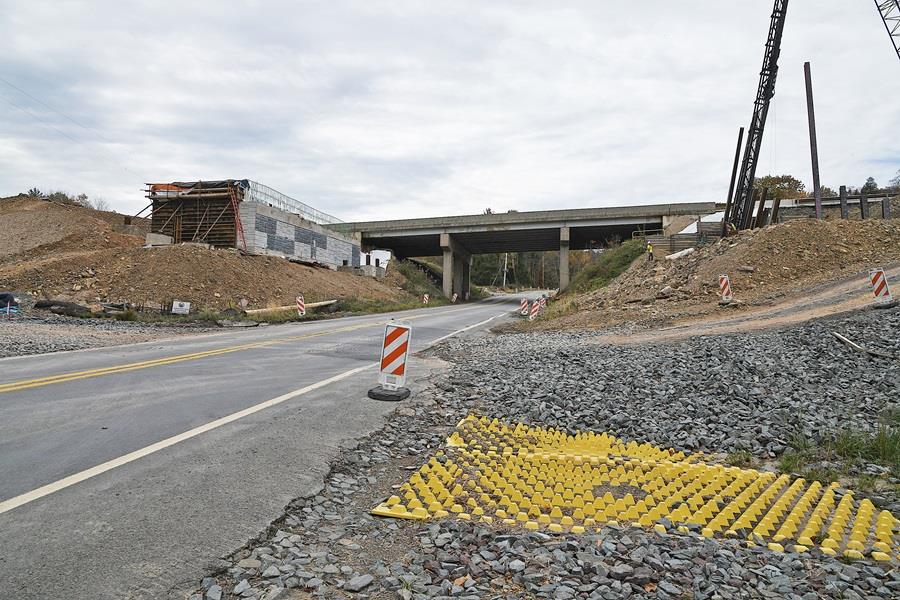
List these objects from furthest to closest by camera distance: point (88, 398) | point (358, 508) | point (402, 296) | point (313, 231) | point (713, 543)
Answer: point (402, 296)
point (313, 231)
point (88, 398)
point (358, 508)
point (713, 543)

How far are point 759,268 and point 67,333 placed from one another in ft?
77.0

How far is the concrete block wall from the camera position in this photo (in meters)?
32.6

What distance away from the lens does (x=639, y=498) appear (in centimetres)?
428

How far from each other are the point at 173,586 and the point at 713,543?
10.3 ft

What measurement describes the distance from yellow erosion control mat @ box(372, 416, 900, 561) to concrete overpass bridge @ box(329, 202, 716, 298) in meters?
40.6

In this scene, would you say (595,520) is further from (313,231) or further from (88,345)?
(313,231)

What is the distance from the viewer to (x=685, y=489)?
168 inches

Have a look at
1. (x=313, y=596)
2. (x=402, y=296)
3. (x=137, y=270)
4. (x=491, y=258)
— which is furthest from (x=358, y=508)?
(x=491, y=258)

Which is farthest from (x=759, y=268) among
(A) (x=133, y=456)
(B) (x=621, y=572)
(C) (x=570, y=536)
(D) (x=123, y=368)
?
(A) (x=133, y=456)

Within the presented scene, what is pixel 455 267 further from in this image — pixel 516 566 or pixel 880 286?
pixel 516 566

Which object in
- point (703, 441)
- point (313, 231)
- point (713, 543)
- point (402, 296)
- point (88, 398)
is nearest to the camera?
point (713, 543)

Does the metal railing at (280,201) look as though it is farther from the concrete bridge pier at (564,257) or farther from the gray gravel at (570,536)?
the gray gravel at (570,536)

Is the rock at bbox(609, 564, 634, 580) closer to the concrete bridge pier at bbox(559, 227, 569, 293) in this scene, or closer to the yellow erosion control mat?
the yellow erosion control mat

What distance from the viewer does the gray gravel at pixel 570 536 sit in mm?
2848
